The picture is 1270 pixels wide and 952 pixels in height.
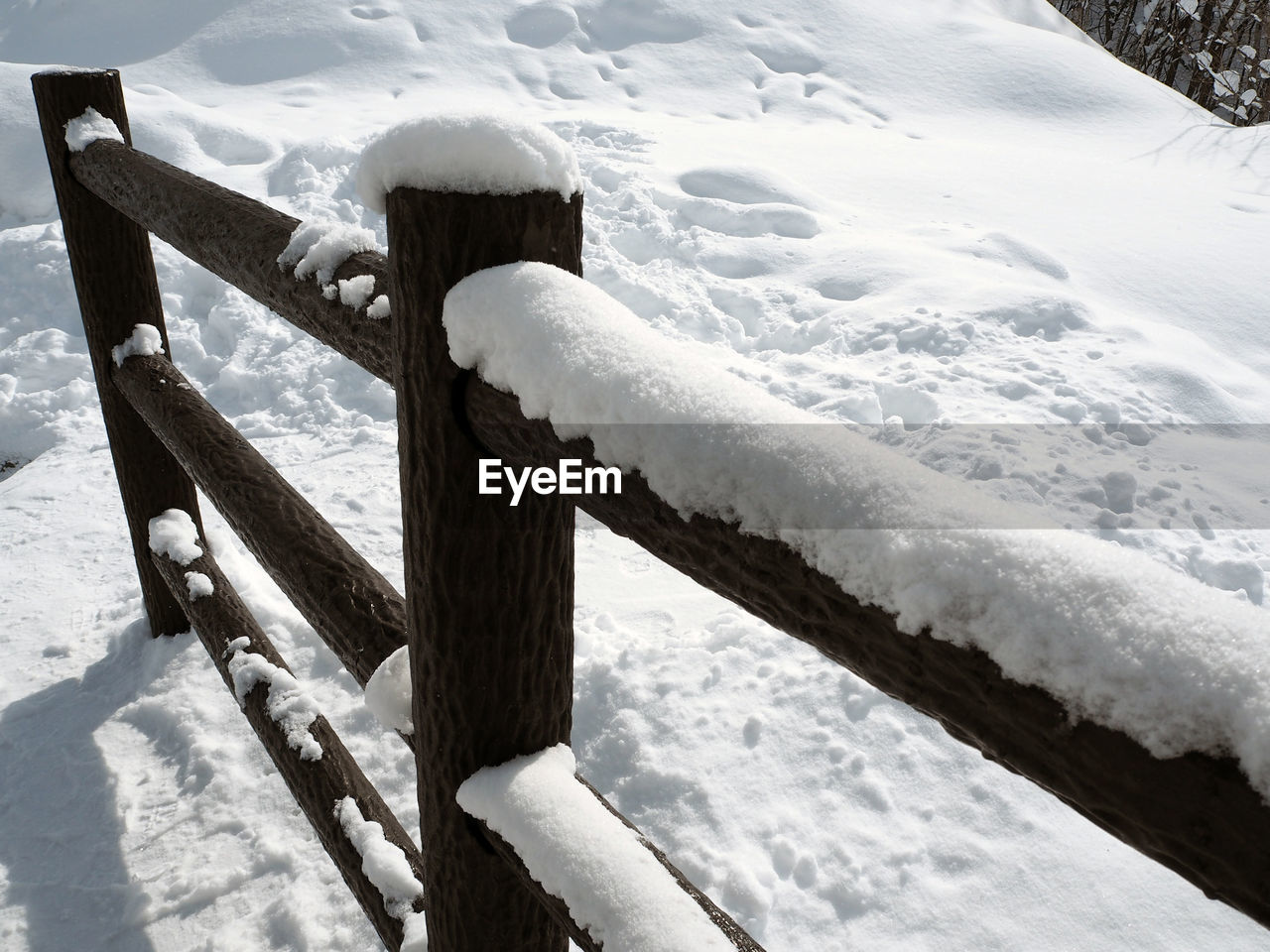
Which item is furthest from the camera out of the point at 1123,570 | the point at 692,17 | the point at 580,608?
the point at 692,17

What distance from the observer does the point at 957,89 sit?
7375 millimetres

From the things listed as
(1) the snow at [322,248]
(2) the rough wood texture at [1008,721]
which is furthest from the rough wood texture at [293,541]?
(2) the rough wood texture at [1008,721]

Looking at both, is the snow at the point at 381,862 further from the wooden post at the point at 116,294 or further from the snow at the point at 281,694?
the wooden post at the point at 116,294

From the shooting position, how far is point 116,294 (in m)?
2.22

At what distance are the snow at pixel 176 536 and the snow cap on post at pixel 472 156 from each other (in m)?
1.71

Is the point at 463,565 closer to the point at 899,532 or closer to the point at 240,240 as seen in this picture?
the point at 899,532

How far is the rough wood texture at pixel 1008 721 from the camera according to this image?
14.1 inches

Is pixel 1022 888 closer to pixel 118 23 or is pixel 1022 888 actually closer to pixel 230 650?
pixel 230 650

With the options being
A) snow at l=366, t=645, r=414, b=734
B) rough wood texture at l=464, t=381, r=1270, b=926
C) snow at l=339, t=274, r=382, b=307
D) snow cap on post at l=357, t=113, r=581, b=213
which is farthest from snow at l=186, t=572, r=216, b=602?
rough wood texture at l=464, t=381, r=1270, b=926

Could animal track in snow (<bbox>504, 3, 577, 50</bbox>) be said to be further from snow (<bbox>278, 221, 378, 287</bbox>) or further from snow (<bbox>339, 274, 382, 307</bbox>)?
snow (<bbox>339, 274, 382, 307</bbox>)

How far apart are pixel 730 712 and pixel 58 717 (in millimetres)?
1620

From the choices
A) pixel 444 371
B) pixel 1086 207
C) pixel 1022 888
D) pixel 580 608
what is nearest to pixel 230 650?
pixel 580 608

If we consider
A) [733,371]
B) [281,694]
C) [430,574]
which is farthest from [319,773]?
[733,371]

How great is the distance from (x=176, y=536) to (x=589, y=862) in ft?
5.95
